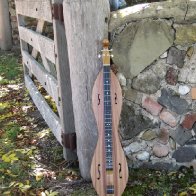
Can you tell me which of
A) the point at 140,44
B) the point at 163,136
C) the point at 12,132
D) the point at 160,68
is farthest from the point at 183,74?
the point at 12,132

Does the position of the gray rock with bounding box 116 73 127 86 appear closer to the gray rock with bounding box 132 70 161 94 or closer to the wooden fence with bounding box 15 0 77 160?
the gray rock with bounding box 132 70 161 94

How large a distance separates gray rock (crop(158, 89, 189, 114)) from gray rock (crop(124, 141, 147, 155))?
0.38 m

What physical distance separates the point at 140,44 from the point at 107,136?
76 cm

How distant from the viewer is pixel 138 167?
330 centimetres

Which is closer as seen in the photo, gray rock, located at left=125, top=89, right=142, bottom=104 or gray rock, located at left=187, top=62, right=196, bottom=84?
gray rock, located at left=187, top=62, right=196, bottom=84

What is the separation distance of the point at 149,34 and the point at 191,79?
482 millimetres

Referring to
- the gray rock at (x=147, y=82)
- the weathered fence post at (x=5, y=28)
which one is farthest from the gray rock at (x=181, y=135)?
the weathered fence post at (x=5, y=28)

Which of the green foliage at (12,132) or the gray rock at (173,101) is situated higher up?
the gray rock at (173,101)

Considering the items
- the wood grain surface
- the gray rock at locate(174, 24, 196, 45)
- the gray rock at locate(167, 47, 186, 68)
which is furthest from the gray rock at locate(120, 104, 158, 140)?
the gray rock at locate(174, 24, 196, 45)

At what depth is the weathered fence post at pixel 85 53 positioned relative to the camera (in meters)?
2.82

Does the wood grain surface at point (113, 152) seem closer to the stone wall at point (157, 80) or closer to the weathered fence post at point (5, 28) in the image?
the stone wall at point (157, 80)

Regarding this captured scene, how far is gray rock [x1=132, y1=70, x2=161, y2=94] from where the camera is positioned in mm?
3047

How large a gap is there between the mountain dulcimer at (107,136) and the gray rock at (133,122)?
0.40 m

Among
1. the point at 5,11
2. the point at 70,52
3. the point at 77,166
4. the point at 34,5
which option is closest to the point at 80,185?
the point at 77,166
